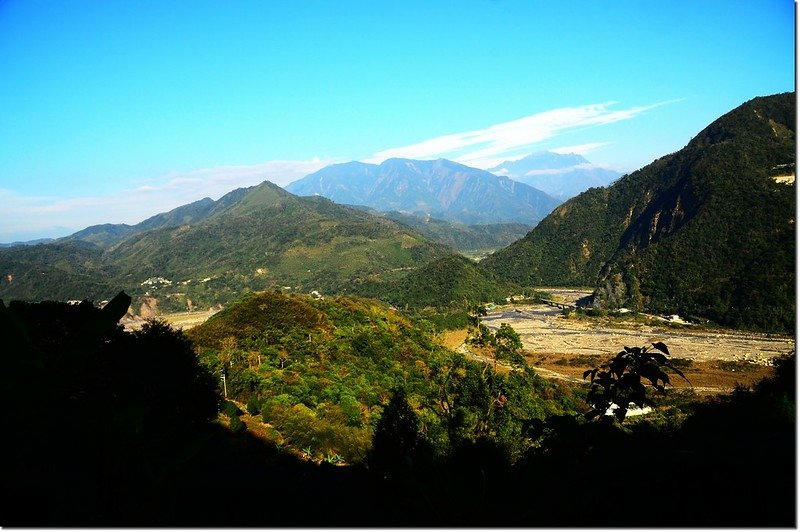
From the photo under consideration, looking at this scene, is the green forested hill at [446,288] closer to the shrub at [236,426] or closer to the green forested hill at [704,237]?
the green forested hill at [704,237]

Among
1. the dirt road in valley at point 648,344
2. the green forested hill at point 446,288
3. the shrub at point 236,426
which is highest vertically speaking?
the shrub at point 236,426

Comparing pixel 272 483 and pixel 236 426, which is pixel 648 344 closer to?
pixel 236 426

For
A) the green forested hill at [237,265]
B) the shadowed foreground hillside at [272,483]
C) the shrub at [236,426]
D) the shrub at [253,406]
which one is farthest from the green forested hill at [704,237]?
the shadowed foreground hillside at [272,483]

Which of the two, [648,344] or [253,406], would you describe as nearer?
[253,406]

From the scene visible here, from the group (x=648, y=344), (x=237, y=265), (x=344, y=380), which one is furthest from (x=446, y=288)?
(x=237, y=265)

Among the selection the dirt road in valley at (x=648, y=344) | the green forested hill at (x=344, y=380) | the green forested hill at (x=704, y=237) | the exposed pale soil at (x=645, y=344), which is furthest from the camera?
the green forested hill at (x=704, y=237)

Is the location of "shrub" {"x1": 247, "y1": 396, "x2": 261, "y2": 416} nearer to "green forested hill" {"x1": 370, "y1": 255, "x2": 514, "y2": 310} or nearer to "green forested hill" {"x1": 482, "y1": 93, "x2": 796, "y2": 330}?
"green forested hill" {"x1": 482, "y1": 93, "x2": 796, "y2": 330}
